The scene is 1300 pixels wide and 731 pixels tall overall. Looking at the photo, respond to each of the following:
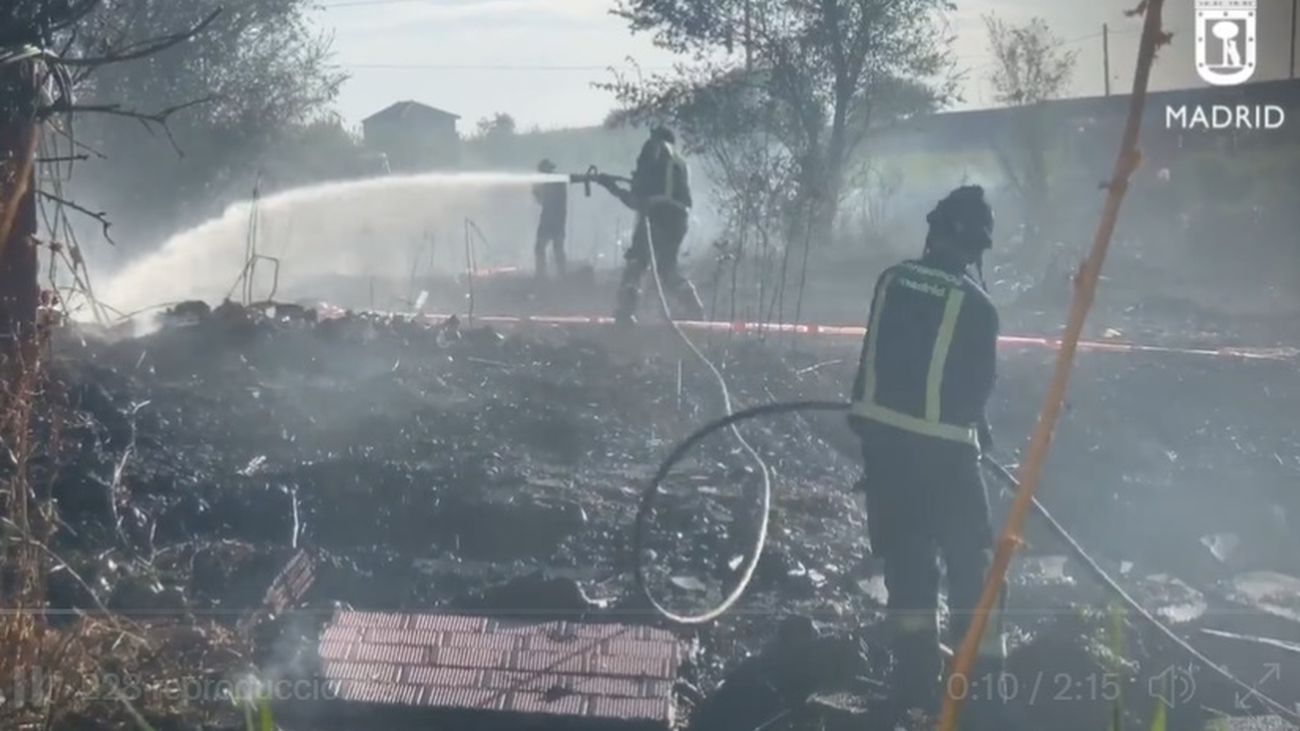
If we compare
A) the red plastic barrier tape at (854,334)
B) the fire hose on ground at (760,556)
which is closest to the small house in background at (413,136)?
the red plastic barrier tape at (854,334)

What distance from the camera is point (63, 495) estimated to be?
6.90 meters

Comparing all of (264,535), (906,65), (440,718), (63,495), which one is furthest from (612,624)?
(906,65)

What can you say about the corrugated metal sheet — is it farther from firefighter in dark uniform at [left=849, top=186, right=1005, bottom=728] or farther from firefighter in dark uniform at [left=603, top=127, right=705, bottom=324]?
firefighter in dark uniform at [left=603, top=127, right=705, bottom=324]

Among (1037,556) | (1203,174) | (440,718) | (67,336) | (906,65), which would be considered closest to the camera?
(440,718)

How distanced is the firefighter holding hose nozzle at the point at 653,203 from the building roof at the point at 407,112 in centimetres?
4005

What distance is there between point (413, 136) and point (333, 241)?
21.4m

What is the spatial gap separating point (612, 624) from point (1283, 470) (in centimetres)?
609

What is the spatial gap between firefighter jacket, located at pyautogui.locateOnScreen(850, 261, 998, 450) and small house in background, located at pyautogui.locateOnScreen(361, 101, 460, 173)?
108 ft

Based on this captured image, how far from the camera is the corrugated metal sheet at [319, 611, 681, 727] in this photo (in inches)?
197

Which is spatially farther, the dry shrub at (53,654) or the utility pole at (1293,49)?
the utility pole at (1293,49)

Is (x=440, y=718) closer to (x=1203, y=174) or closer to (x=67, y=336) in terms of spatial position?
(x=67, y=336)

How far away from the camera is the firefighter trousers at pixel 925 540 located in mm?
5773

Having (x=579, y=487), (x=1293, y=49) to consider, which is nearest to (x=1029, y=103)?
(x=1293, y=49)
